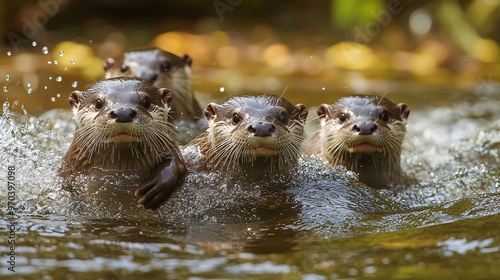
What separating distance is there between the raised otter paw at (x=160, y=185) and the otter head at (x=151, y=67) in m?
1.30

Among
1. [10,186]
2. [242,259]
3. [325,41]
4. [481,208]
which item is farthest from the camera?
[325,41]

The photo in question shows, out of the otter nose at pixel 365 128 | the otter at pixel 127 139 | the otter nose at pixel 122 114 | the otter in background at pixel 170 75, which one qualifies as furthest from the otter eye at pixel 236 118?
the otter in background at pixel 170 75

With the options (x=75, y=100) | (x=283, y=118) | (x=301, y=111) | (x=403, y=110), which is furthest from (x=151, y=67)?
(x=403, y=110)

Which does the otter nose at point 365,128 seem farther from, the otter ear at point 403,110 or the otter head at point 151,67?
the otter head at point 151,67

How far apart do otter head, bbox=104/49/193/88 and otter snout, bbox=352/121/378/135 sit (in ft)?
4.34

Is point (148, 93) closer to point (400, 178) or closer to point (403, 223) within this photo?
point (403, 223)

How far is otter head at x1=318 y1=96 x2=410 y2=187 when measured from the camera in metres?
4.00

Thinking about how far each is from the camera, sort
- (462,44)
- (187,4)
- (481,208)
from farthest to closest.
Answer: (187,4) < (462,44) < (481,208)

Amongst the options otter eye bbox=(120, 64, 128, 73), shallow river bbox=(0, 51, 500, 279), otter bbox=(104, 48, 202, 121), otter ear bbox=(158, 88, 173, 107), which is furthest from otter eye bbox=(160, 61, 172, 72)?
otter ear bbox=(158, 88, 173, 107)

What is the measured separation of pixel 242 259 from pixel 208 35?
664cm

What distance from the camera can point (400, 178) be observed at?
4.41 m

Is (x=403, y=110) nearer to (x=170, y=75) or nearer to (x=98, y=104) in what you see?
(x=170, y=75)

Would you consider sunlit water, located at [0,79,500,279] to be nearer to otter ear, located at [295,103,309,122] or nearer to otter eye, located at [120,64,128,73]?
otter ear, located at [295,103,309,122]

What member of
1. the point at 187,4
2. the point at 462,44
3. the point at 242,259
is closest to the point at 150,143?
the point at 242,259
